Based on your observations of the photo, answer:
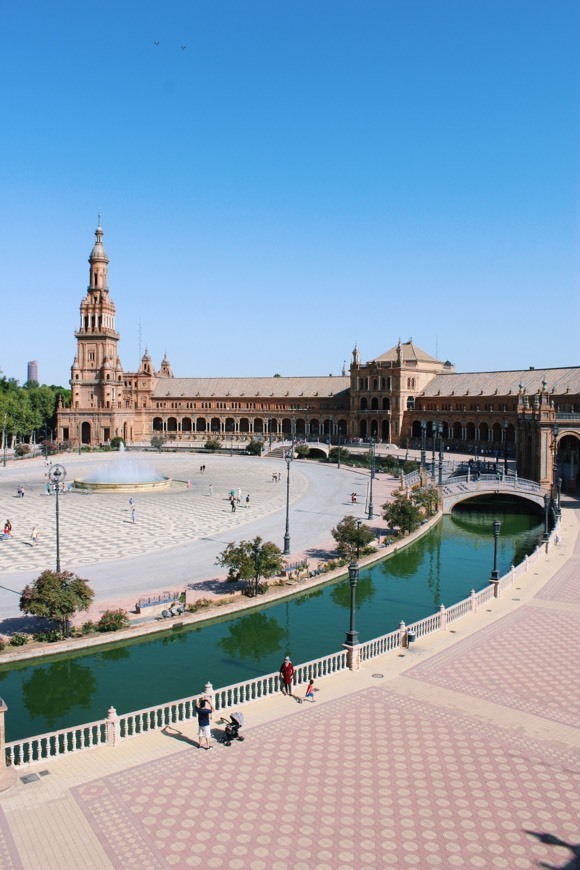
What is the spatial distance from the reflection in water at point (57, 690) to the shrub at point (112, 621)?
1.84 m

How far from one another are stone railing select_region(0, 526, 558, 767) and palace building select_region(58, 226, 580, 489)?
6578cm

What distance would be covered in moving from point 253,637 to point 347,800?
14.6 m

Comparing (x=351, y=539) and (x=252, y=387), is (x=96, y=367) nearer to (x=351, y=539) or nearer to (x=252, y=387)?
(x=252, y=387)

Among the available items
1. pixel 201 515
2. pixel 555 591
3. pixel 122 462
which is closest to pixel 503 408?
pixel 122 462

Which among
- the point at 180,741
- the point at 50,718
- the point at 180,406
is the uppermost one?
the point at 180,406

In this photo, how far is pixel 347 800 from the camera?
13.5 metres

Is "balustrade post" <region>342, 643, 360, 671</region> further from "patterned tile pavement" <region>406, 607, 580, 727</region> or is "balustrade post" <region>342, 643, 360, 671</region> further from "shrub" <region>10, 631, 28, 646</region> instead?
"shrub" <region>10, 631, 28, 646</region>

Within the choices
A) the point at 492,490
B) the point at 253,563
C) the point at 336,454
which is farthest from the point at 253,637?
the point at 336,454

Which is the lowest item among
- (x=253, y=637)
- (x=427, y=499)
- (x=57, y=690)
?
(x=57, y=690)

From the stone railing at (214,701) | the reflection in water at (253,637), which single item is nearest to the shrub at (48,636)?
the stone railing at (214,701)

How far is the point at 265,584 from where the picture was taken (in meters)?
32.0

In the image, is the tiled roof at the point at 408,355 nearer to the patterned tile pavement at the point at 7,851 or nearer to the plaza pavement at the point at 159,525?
the plaza pavement at the point at 159,525

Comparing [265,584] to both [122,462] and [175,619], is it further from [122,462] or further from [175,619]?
[122,462]

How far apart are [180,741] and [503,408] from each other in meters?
84.1
